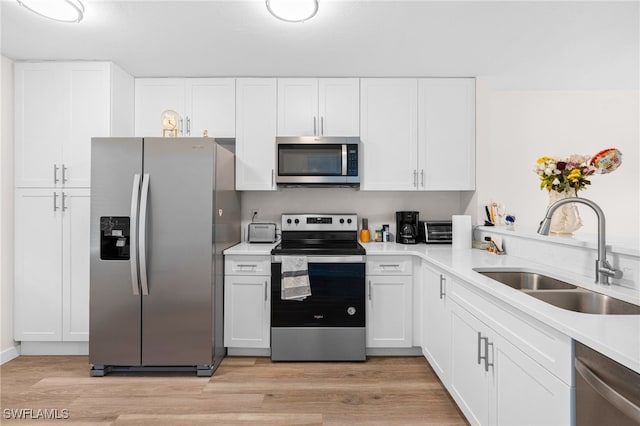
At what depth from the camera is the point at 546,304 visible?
1218 mm

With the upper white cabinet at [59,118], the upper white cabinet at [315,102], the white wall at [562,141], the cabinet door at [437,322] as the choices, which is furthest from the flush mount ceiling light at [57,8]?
the white wall at [562,141]

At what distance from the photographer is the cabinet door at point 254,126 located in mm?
2971

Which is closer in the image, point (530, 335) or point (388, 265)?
point (530, 335)

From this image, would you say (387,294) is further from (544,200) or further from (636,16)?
(636,16)

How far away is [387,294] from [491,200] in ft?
4.29

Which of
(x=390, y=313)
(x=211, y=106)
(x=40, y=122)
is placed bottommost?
(x=390, y=313)

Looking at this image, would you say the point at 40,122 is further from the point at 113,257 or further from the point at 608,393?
the point at 608,393

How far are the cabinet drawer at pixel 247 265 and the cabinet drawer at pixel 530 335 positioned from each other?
1572mm

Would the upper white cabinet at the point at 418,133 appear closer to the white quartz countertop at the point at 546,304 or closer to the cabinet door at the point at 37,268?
the white quartz countertop at the point at 546,304

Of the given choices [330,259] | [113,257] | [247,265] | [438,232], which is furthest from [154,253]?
[438,232]

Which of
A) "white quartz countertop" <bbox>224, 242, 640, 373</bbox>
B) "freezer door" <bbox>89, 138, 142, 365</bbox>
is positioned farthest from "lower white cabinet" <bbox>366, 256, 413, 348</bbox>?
"freezer door" <bbox>89, 138, 142, 365</bbox>

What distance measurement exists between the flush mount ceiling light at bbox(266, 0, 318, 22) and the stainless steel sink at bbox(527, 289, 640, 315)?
6.27 ft

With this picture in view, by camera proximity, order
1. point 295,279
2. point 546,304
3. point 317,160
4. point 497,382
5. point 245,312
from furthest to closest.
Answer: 1. point 317,160
2. point 245,312
3. point 295,279
4. point 497,382
5. point 546,304

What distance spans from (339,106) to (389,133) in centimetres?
52
